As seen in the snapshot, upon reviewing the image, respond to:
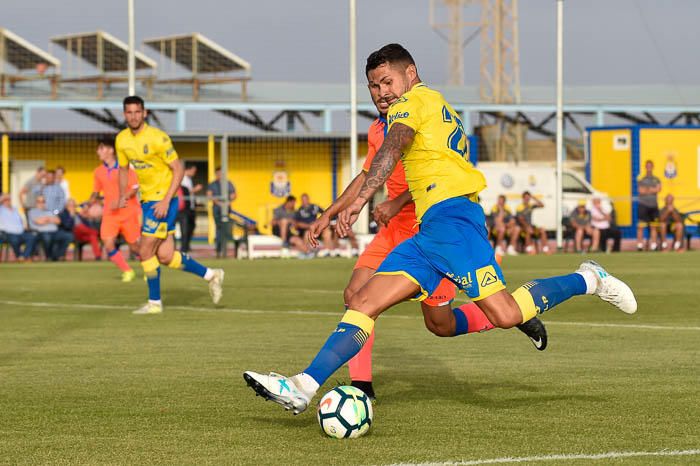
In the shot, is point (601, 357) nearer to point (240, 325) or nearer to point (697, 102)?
point (240, 325)

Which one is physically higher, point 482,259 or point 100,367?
point 482,259

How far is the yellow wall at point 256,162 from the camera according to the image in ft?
121

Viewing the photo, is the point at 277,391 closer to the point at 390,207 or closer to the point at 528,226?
the point at 390,207

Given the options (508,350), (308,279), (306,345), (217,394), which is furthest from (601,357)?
(308,279)

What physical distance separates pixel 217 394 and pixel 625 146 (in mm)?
30991

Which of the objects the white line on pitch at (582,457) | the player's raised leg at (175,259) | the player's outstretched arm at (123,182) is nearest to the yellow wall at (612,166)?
the player's outstretched arm at (123,182)

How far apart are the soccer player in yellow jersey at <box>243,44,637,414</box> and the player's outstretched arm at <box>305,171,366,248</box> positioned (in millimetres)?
68

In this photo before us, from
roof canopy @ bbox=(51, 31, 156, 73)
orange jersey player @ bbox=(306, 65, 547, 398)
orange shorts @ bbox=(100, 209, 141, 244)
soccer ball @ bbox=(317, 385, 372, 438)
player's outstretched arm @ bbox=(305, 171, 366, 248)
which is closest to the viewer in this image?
soccer ball @ bbox=(317, 385, 372, 438)

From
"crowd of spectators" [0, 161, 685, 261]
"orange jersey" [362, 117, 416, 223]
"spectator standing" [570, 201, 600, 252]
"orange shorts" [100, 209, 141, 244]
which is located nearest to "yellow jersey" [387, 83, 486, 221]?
"orange jersey" [362, 117, 416, 223]

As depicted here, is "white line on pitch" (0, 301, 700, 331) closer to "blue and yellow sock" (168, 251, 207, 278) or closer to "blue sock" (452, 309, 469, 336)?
"blue and yellow sock" (168, 251, 207, 278)

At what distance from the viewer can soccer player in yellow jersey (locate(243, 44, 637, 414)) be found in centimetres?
642

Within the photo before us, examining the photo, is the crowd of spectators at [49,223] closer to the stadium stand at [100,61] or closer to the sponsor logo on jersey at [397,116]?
the stadium stand at [100,61]

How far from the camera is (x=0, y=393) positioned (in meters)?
7.85

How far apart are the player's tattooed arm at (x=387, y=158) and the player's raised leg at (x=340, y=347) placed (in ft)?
1.56
